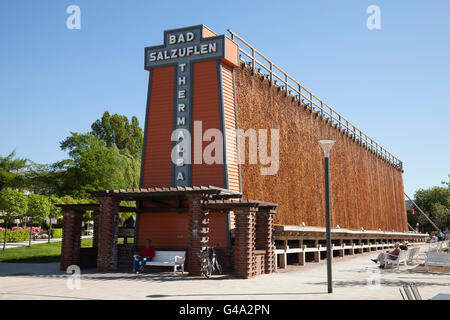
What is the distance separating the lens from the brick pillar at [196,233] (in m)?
16.1

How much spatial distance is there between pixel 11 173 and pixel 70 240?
147 ft

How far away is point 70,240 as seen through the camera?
18375 millimetres

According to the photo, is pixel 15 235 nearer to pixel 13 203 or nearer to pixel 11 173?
pixel 13 203

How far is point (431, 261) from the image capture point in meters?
17.5

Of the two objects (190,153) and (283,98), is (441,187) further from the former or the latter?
(190,153)

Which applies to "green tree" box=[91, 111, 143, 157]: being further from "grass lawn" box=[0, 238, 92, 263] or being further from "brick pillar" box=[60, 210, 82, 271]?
"brick pillar" box=[60, 210, 82, 271]

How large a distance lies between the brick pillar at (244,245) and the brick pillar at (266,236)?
67.3 inches

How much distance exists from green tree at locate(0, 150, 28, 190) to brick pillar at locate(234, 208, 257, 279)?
1878 inches

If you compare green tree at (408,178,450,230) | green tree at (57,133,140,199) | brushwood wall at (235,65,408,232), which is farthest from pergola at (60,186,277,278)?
green tree at (408,178,450,230)

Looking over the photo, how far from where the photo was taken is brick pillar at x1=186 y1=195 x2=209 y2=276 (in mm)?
16094

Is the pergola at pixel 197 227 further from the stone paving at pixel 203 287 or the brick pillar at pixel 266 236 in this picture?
the stone paving at pixel 203 287
